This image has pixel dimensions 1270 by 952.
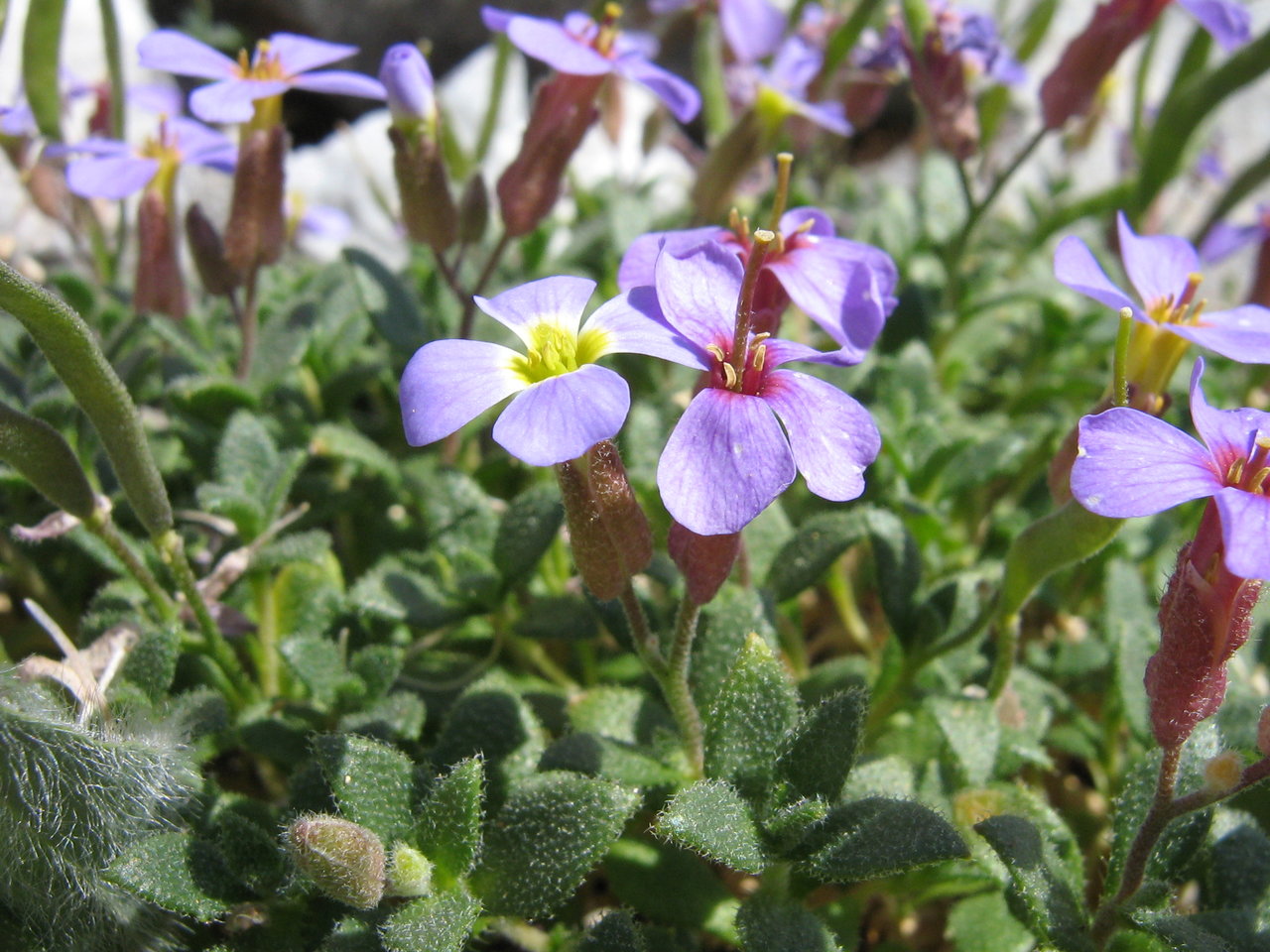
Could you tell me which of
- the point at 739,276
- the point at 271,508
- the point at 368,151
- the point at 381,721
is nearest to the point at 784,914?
the point at 381,721

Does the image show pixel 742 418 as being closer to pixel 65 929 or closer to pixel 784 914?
pixel 784 914

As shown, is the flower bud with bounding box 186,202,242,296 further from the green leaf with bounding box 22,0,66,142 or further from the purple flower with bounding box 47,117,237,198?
the green leaf with bounding box 22,0,66,142

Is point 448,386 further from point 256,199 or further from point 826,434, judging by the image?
A: point 256,199

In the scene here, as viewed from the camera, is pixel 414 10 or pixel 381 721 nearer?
pixel 381 721

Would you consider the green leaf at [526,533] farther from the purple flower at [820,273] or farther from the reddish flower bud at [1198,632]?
the reddish flower bud at [1198,632]

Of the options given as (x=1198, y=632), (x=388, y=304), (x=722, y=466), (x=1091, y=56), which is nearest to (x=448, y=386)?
(x=722, y=466)

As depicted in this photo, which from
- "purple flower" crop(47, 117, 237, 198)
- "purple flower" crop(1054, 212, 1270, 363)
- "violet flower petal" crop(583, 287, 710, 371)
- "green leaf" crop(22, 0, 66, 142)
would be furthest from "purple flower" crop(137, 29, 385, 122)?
"purple flower" crop(1054, 212, 1270, 363)
